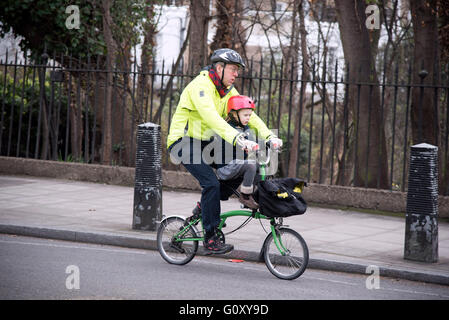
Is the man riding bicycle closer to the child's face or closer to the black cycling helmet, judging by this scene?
the black cycling helmet

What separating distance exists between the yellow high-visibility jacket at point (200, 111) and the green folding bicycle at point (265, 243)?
56cm

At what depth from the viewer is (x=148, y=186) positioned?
8109 millimetres

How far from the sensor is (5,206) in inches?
371

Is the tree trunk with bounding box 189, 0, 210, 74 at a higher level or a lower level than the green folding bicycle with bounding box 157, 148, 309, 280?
higher

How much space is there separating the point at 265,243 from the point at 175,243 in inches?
39.4

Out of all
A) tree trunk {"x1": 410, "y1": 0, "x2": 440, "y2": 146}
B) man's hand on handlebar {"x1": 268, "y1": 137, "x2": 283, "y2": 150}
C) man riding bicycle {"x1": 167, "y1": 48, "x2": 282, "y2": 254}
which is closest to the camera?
man's hand on handlebar {"x1": 268, "y1": 137, "x2": 283, "y2": 150}

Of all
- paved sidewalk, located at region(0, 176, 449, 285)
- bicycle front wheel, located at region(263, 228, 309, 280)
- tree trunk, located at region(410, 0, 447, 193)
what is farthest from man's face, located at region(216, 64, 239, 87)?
tree trunk, located at region(410, 0, 447, 193)

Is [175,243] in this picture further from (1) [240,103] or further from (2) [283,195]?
(1) [240,103]

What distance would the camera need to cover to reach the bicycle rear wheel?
6684mm

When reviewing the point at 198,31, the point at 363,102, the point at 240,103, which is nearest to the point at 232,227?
the point at 240,103

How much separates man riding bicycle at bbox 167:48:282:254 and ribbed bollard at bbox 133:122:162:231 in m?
1.73

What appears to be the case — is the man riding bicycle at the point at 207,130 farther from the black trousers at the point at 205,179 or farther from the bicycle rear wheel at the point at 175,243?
the bicycle rear wheel at the point at 175,243

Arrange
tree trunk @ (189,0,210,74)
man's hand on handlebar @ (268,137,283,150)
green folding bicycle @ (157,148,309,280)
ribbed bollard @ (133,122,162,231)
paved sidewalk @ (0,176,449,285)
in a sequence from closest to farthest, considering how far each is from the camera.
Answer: man's hand on handlebar @ (268,137,283,150)
green folding bicycle @ (157,148,309,280)
paved sidewalk @ (0,176,449,285)
ribbed bollard @ (133,122,162,231)
tree trunk @ (189,0,210,74)
